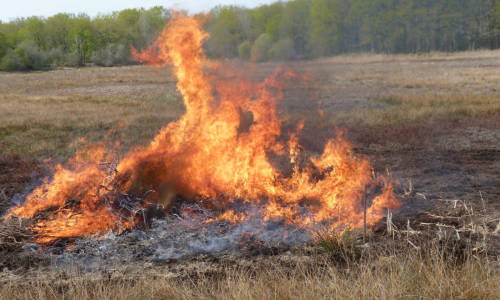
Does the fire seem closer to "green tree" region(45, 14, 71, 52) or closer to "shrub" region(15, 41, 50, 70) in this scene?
"shrub" region(15, 41, 50, 70)

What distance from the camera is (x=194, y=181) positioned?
19.9 feet

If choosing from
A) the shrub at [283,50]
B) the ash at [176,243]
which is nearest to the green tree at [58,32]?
the shrub at [283,50]

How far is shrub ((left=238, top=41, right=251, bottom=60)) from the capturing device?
229 inches

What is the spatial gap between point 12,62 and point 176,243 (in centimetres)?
4417

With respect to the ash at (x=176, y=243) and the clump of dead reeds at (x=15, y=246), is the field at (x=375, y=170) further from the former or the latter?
the ash at (x=176, y=243)

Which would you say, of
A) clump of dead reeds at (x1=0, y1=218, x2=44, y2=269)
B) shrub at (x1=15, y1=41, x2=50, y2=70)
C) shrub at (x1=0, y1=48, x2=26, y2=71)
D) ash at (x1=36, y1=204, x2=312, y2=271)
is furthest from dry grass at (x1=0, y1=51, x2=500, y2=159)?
shrub at (x1=15, y1=41, x2=50, y2=70)

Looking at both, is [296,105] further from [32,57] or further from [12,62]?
[32,57]

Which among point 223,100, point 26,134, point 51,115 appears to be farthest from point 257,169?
point 51,115

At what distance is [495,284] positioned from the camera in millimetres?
2783

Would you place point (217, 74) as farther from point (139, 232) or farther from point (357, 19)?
point (139, 232)

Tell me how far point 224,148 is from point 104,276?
294 cm

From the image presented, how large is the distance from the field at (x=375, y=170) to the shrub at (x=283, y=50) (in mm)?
375

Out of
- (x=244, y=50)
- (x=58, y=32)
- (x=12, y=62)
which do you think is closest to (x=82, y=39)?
(x=12, y=62)

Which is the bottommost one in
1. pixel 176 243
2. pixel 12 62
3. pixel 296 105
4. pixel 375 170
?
pixel 375 170
